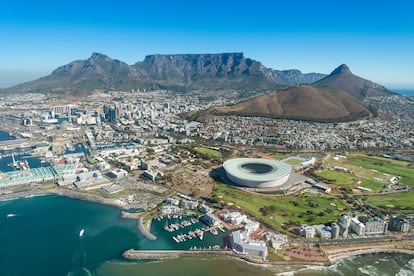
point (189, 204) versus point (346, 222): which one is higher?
point (346, 222)

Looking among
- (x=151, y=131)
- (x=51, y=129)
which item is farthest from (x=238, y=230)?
(x=51, y=129)

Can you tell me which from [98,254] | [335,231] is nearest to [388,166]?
[335,231]

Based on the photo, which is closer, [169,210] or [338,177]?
[169,210]

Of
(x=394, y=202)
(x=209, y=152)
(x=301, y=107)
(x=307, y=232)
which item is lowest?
(x=307, y=232)

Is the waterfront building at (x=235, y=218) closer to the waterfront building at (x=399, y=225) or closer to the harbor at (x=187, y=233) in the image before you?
the harbor at (x=187, y=233)

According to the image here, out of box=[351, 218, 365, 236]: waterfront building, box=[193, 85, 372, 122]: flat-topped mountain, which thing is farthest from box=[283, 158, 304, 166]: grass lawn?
box=[193, 85, 372, 122]: flat-topped mountain

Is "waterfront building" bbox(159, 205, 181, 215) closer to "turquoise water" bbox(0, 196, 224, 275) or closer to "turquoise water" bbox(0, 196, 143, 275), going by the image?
"turquoise water" bbox(0, 196, 224, 275)

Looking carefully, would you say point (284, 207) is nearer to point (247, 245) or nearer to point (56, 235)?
point (247, 245)

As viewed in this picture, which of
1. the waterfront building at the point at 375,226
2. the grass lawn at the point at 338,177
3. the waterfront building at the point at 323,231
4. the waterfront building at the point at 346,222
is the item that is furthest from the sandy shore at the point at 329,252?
the grass lawn at the point at 338,177
